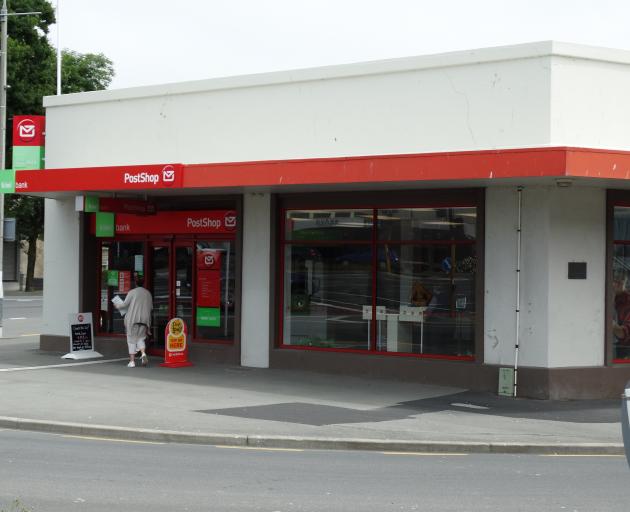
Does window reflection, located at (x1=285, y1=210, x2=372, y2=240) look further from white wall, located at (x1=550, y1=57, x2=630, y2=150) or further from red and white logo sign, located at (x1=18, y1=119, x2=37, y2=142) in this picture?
red and white logo sign, located at (x1=18, y1=119, x2=37, y2=142)

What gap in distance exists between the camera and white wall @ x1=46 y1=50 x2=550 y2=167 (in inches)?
607

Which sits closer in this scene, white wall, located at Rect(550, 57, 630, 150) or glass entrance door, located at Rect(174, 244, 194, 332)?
white wall, located at Rect(550, 57, 630, 150)

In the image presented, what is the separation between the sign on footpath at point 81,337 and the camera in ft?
65.8

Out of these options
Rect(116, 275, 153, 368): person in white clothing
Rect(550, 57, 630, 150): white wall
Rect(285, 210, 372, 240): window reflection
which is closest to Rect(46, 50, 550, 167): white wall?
Rect(550, 57, 630, 150): white wall

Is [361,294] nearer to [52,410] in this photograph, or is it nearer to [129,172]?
[129,172]

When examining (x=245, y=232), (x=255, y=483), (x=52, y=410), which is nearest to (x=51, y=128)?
(x=245, y=232)

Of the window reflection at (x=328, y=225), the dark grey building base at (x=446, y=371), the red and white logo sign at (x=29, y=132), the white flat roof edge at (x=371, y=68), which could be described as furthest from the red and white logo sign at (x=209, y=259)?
the red and white logo sign at (x=29, y=132)

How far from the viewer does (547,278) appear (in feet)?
50.8

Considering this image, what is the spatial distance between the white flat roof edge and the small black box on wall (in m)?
3.05

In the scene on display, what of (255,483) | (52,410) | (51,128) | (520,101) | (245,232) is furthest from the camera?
(51,128)

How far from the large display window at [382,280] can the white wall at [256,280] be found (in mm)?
340

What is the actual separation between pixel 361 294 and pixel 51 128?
7.57 m

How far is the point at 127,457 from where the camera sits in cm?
1038

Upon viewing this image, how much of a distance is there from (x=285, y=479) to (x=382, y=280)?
8.40m
